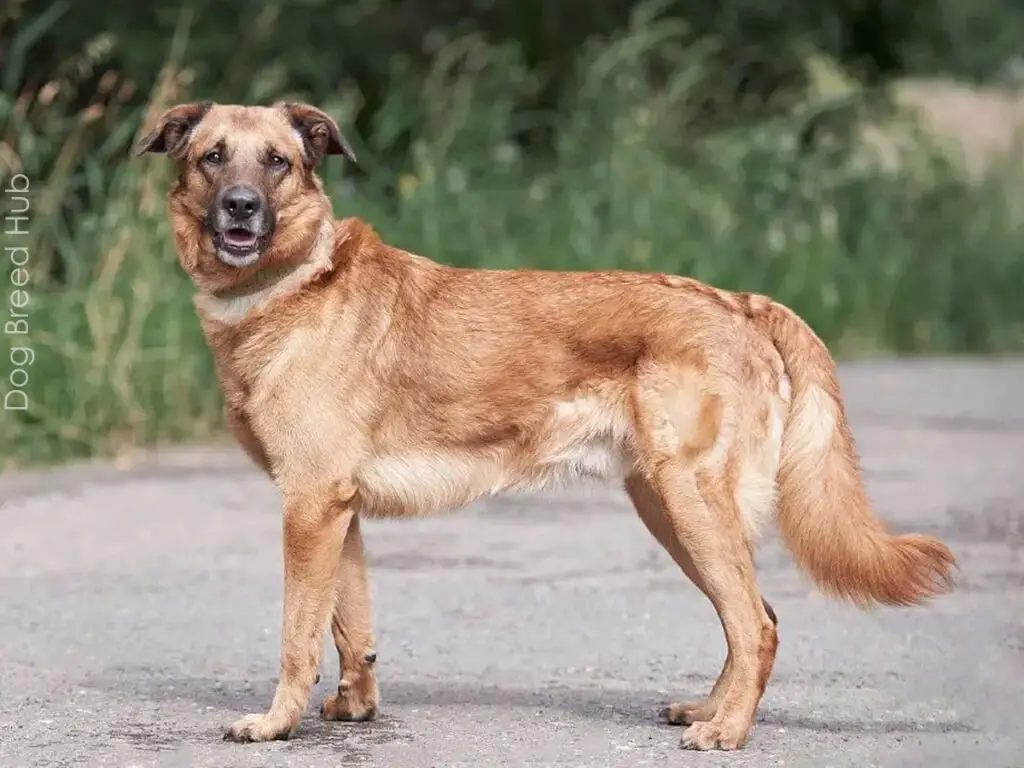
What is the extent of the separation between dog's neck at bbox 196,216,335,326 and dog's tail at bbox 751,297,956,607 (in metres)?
1.36

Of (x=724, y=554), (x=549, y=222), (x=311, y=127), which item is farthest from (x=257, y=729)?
(x=549, y=222)

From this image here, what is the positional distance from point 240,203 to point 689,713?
201 centimetres

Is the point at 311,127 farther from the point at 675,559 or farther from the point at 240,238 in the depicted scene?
the point at 675,559

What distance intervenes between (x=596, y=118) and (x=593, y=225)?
183 centimetres

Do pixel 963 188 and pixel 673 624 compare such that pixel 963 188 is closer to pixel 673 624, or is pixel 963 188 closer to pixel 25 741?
pixel 673 624

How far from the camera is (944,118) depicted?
88.8 feet

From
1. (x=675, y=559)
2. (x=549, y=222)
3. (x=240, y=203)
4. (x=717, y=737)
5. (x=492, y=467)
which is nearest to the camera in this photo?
(x=717, y=737)

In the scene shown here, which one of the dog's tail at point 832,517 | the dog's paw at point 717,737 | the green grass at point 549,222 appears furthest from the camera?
the green grass at point 549,222

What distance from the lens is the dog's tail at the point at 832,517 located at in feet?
19.9

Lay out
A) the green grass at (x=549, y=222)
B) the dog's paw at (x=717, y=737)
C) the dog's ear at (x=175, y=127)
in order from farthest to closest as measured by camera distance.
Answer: the green grass at (x=549, y=222), the dog's ear at (x=175, y=127), the dog's paw at (x=717, y=737)

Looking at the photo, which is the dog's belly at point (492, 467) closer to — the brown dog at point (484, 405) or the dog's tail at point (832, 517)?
the brown dog at point (484, 405)

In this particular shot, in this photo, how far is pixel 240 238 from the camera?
6.33 metres

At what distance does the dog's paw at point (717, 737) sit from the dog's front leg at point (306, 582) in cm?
109

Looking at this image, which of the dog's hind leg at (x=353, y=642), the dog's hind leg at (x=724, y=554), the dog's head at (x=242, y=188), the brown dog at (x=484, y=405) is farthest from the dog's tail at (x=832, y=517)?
the dog's head at (x=242, y=188)
